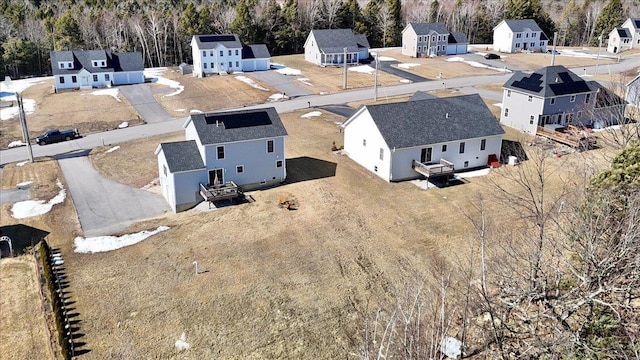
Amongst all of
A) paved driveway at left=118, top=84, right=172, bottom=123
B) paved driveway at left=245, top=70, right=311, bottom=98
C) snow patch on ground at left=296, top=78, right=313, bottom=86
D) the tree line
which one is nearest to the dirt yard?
paved driveway at left=118, top=84, right=172, bottom=123

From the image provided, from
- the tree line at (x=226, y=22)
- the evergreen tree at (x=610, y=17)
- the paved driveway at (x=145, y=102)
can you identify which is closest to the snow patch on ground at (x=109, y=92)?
the paved driveway at (x=145, y=102)

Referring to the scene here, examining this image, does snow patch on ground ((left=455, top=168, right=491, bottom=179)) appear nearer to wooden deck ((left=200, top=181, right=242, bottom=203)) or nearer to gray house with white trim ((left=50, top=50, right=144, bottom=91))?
wooden deck ((left=200, top=181, right=242, bottom=203))

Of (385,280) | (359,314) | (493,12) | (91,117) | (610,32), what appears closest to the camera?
(359,314)

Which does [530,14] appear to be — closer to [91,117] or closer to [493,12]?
[493,12]

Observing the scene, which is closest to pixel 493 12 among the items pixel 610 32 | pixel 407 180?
pixel 610 32

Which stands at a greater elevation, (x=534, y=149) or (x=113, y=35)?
(x=113, y=35)

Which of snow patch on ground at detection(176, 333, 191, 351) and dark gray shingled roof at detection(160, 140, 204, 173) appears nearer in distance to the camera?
snow patch on ground at detection(176, 333, 191, 351)
